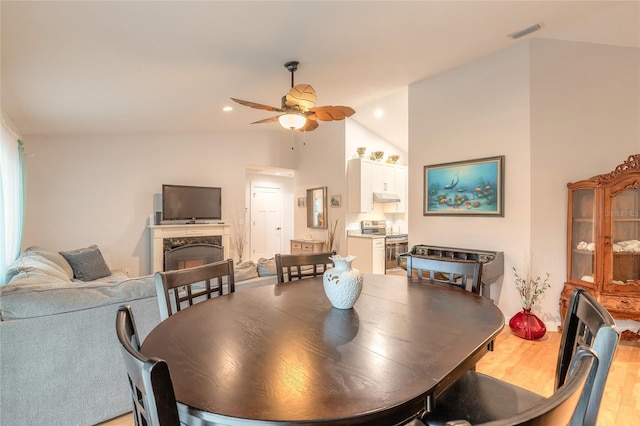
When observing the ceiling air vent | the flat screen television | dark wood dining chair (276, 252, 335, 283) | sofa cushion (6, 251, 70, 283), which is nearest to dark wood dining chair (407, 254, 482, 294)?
dark wood dining chair (276, 252, 335, 283)

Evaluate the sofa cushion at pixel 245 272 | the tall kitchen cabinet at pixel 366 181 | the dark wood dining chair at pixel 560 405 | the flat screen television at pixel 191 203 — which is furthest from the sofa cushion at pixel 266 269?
the tall kitchen cabinet at pixel 366 181

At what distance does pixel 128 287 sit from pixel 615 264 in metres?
4.08

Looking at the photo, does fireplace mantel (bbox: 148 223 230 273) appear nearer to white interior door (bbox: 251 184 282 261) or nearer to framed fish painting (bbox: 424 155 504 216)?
white interior door (bbox: 251 184 282 261)

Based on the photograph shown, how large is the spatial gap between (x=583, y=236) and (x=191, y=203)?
5380mm

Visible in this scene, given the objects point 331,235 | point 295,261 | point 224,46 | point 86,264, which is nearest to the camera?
point 295,261

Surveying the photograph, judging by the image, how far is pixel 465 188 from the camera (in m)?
3.80

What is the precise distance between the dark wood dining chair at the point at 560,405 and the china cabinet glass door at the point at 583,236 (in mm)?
3134

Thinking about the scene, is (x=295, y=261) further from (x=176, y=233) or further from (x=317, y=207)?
(x=317, y=207)

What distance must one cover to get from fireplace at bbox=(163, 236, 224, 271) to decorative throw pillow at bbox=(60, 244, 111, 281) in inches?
42.2

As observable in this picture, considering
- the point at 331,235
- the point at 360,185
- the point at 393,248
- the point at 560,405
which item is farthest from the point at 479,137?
the point at 560,405

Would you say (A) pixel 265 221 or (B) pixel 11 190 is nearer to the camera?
(B) pixel 11 190

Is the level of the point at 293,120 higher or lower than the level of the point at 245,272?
higher

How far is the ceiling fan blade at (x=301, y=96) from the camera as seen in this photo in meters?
2.80

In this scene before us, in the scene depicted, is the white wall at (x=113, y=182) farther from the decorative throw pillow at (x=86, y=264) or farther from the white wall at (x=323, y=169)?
the white wall at (x=323, y=169)
